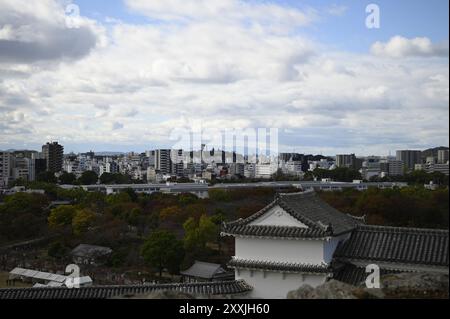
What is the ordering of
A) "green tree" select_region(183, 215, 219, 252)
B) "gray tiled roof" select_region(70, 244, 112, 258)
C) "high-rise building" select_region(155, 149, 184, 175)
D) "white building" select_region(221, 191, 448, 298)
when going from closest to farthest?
"white building" select_region(221, 191, 448, 298) → "green tree" select_region(183, 215, 219, 252) → "gray tiled roof" select_region(70, 244, 112, 258) → "high-rise building" select_region(155, 149, 184, 175)

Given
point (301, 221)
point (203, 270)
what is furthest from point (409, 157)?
point (301, 221)

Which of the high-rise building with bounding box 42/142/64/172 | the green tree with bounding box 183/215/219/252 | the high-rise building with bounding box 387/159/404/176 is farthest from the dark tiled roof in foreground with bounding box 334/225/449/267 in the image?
the high-rise building with bounding box 387/159/404/176

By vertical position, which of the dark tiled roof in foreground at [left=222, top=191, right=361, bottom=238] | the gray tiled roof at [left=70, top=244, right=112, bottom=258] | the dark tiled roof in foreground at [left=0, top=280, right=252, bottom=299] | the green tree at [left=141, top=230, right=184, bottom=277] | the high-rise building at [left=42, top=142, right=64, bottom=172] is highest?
the high-rise building at [left=42, top=142, right=64, bottom=172]

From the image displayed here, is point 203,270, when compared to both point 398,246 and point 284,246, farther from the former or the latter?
point 398,246

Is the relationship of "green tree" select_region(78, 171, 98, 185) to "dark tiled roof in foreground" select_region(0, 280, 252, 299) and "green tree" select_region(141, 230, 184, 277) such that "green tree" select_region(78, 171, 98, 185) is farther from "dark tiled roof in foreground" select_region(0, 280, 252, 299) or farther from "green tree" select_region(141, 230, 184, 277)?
"dark tiled roof in foreground" select_region(0, 280, 252, 299)

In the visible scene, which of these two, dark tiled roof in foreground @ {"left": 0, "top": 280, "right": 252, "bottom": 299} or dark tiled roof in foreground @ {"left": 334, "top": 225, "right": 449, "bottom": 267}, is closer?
dark tiled roof in foreground @ {"left": 0, "top": 280, "right": 252, "bottom": 299}

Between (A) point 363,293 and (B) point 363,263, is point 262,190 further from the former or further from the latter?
(A) point 363,293

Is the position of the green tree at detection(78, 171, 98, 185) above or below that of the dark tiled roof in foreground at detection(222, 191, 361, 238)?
below

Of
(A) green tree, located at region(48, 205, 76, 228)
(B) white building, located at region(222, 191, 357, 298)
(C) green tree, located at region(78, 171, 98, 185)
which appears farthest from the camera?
(C) green tree, located at region(78, 171, 98, 185)
